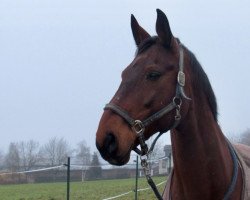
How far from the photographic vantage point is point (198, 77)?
10.7 feet

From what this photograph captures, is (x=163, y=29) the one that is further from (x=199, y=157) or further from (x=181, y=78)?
(x=199, y=157)

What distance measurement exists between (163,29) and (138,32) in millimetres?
310

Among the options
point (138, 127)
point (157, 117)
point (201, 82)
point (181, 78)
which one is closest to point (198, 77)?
point (201, 82)

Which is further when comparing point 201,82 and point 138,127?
point 201,82

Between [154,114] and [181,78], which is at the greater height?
[181,78]

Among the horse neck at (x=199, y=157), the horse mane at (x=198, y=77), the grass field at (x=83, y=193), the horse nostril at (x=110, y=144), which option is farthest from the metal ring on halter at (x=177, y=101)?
the grass field at (x=83, y=193)

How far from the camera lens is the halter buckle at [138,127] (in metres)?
2.80

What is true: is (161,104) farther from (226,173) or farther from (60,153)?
(60,153)

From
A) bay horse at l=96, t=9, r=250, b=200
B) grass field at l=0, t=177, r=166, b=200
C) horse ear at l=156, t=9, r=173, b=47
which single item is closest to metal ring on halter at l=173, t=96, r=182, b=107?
bay horse at l=96, t=9, r=250, b=200

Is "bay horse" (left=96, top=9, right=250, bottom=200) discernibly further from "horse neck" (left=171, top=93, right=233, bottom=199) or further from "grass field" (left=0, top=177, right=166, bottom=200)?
"grass field" (left=0, top=177, right=166, bottom=200)

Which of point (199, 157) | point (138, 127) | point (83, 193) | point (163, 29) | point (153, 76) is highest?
point (163, 29)

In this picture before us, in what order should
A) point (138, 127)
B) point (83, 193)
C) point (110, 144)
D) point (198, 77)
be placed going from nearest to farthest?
point (110, 144) → point (138, 127) → point (198, 77) → point (83, 193)

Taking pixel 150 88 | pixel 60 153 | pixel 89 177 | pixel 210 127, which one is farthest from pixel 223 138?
pixel 60 153

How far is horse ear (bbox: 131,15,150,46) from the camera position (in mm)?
3322
